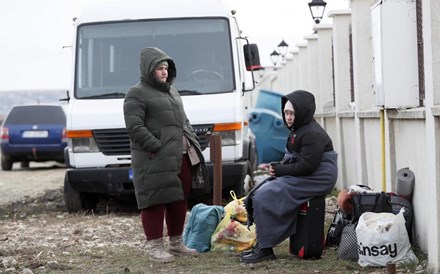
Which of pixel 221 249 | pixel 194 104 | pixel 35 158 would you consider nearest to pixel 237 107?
pixel 194 104

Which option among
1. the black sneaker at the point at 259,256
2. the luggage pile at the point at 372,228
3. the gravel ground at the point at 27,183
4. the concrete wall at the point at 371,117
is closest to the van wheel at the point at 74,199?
the gravel ground at the point at 27,183

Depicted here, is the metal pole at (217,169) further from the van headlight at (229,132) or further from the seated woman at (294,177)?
the seated woman at (294,177)

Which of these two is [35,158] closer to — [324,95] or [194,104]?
[324,95]

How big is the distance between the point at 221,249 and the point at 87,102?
4.44 meters

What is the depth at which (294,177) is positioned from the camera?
8.66m

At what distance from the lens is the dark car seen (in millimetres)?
26047

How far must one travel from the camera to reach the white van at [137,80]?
43.0 ft

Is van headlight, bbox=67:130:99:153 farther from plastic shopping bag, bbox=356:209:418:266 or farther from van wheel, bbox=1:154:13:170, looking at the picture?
van wheel, bbox=1:154:13:170

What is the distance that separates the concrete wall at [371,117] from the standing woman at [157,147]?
189cm

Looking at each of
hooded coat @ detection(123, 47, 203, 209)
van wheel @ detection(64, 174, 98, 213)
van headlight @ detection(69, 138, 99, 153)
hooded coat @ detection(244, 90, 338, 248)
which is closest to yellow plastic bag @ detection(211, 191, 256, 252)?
hooded coat @ detection(123, 47, 203, 209)

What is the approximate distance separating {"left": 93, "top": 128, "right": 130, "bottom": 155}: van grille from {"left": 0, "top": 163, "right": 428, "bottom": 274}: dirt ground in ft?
2.79

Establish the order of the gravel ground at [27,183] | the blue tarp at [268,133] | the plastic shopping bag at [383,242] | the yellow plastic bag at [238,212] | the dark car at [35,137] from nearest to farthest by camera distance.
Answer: the plastic shopping bag at [383,242], the yellow plastic bag at [238,212], the gravel ground at [27,183], the blue tarp at [268,133], the dark car at [35,137]

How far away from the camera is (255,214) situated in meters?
8.77

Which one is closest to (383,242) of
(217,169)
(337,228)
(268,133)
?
(337,228)
